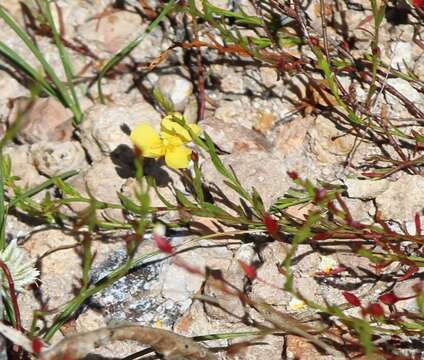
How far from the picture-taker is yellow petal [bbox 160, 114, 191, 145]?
9.95 ft

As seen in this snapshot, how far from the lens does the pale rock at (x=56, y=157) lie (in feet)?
11.2

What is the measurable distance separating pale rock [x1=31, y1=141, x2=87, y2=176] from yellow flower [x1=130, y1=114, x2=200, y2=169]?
503 millimetres

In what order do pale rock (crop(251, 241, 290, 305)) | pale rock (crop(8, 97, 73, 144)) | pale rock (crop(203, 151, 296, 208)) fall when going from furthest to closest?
pale rock (crop(8, 97, 73, 144))
pale rock (crop(203, 151, 296, 208))
pale rock (crop(251, 241, 290, 305))

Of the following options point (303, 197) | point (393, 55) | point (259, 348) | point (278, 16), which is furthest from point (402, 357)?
point (278, 16)

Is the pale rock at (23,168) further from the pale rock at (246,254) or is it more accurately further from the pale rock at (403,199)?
the pale rock at (403,199)

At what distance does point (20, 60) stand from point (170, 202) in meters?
1.02

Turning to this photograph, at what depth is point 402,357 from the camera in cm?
262

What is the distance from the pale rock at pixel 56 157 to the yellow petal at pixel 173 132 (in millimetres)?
607

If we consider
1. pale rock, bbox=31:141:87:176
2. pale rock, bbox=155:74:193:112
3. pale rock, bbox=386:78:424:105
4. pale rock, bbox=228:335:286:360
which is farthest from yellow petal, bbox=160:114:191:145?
pale rock, bbox=386:78:424:105

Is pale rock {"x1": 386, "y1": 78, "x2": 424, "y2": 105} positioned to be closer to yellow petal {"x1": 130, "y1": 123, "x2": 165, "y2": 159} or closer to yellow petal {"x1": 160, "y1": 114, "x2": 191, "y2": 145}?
yellow petal {"x1": 160, "y1": 114, "x2": 191, "y2": 145}

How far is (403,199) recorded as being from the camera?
10.3ft

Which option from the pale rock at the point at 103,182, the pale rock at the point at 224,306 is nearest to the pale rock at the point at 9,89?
the pale rock at the point at 103,182

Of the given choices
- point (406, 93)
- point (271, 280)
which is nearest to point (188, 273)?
point (271, 280)

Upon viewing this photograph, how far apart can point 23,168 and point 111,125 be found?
47 cm
